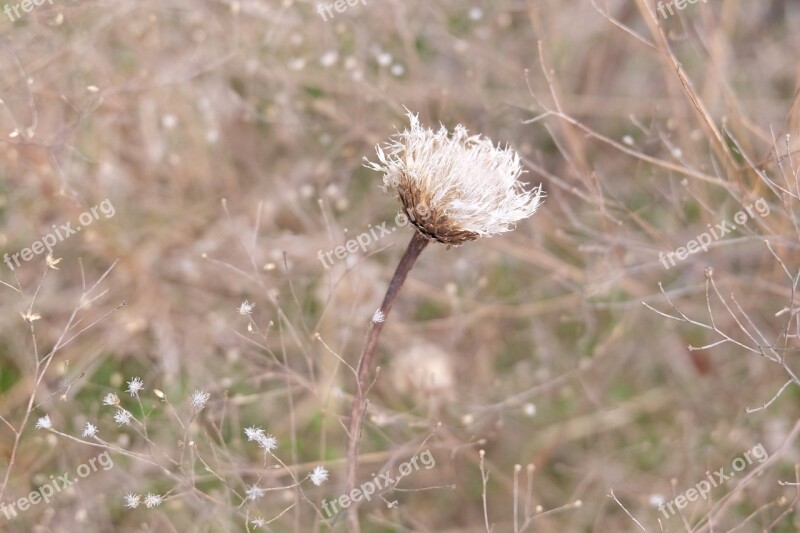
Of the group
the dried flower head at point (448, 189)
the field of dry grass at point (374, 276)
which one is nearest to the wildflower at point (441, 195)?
the dried flower head at point (448, 189)

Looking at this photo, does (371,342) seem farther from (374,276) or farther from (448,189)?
(374,276)

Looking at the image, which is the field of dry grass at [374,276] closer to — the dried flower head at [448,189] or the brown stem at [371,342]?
the brown stem at [371,342]

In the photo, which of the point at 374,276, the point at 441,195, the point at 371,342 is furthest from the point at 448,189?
the point at 374,276

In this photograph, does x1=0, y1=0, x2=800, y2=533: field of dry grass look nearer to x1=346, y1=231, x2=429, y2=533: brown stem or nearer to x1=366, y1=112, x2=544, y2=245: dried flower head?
x1=346, y1=231, x2=429, y2=533: brown stem

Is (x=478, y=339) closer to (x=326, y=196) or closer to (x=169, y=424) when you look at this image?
(x=326, y=196)

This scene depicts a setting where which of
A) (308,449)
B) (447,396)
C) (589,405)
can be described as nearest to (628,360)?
(589,405)

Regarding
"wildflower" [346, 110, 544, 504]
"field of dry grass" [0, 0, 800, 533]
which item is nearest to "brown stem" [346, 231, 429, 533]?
"wildflower" [346, 110, 544, 504]
